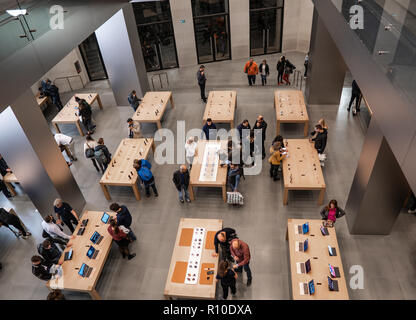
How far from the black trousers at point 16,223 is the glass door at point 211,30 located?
11944mm

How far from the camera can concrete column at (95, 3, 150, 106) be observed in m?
12.0

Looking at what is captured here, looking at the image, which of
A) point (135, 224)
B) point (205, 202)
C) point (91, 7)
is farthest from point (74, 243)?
point (91, 7)

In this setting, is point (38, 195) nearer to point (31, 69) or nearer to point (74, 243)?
point (74, 243)

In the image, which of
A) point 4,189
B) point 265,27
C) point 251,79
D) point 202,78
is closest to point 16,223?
point 4,189

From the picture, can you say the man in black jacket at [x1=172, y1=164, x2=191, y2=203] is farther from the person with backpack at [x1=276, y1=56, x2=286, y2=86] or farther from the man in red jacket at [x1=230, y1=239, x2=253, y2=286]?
the person with backpack at [x1=276, y1=56, x2=286, y2=86]

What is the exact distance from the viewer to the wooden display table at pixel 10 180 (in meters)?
9.45

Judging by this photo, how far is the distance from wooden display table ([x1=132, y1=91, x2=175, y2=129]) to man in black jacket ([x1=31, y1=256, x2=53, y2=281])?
5.92m

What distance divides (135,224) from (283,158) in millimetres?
4476

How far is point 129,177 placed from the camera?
8977mm

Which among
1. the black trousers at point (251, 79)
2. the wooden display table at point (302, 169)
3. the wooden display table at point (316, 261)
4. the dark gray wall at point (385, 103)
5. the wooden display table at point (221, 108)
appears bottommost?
the black trousers at point (251, 79)

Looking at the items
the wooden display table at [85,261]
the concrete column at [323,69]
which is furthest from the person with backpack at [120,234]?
the concrete column at [323,69]

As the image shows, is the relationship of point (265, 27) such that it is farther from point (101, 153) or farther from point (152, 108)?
point (101, 153)

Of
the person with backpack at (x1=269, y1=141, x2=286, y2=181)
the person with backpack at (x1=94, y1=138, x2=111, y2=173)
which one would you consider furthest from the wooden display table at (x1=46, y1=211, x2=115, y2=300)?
the person with backpack at (x1=269, y1=141, x2=286, y2=181)

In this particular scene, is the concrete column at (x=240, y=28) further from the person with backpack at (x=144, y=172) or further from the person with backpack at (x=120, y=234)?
the person with backpack at (x=120, y=234)
